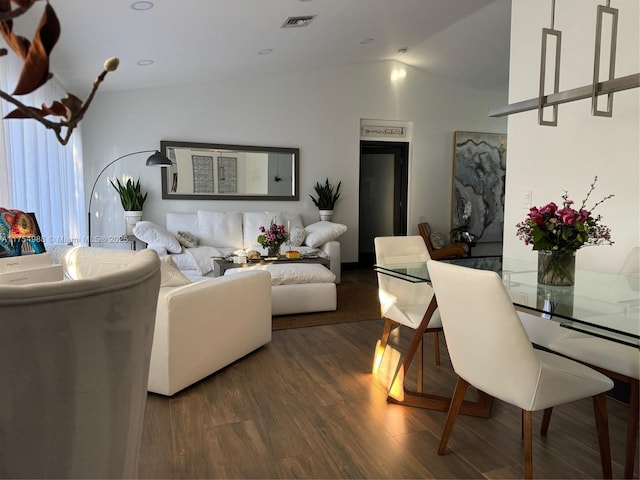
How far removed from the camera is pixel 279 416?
7.57ft

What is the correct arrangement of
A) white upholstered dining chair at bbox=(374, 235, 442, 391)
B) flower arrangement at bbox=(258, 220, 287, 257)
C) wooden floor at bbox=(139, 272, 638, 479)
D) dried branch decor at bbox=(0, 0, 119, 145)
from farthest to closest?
flower arrangement at bbox=(258, 220, 287, 257) → white upholstered dining chair at bbox=(374, 235, 442, 391) → wooden floor at bbox=(139, 272, 638, 479) → dried branch decor at bbox=(0, 0, 119, 145)

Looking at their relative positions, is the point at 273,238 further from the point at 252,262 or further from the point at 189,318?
the point at 189,318

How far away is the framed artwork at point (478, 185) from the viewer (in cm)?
747

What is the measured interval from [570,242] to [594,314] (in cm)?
52

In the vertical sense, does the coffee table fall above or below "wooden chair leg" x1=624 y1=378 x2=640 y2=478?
above

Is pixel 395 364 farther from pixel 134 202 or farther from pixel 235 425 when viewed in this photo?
pixel 134 202

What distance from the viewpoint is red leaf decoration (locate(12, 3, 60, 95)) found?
52 centimetres

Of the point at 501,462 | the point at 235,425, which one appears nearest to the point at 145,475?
the point at 235,425

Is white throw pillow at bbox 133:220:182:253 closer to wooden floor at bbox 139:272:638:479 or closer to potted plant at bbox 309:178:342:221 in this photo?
potted plant at bbox 309:178:342:221

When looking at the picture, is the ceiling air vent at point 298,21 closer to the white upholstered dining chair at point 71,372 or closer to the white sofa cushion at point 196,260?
the white sofa cushion at point 196,260

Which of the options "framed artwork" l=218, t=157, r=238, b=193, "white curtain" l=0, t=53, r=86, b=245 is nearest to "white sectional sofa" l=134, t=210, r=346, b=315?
"framed artwork" l=218, t=157, r=238, b=193

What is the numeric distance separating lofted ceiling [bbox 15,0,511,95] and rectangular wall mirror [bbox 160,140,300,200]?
2.99ft

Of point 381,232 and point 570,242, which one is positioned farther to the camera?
point 381,232

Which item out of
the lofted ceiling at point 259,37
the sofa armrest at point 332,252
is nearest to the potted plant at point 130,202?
the lofted ceiling at point 259,37
